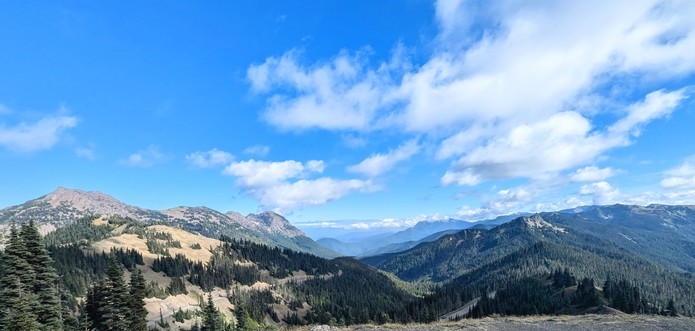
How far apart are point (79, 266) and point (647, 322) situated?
23583 centimetres

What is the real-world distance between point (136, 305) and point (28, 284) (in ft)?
40.5

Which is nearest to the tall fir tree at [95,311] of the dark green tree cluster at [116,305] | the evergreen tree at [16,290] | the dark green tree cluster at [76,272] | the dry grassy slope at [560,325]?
the dark green tree cluster at [116,305]

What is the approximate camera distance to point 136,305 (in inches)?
1800

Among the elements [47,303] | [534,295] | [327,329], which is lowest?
[534,295]

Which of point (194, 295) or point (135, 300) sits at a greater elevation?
point (135, 300)

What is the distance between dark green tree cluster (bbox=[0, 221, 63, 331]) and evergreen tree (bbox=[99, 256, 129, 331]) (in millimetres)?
5032

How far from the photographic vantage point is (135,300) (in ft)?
149

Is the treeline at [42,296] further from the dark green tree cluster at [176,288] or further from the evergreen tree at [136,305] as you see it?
the dark green tree cluster at [176,288]

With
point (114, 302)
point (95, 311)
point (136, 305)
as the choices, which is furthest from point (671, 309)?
point (95, 311)

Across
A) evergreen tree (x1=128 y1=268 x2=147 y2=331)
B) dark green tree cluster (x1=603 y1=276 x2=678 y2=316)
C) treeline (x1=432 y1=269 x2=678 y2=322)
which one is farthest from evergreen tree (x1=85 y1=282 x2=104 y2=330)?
dark green tree cluster (x1=603 y1=276 x2=678 y2=316)

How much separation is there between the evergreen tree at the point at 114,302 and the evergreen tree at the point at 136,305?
24.6 inches

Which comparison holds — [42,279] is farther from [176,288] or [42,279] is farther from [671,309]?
[671,309]

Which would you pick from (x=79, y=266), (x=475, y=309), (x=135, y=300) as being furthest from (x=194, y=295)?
(x=135, y=300)

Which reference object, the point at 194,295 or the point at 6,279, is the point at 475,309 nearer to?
the point at 194,295
